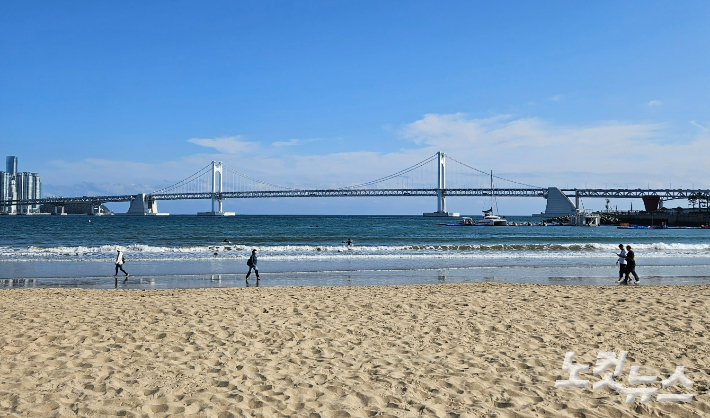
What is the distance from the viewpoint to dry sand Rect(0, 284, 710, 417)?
3.69 meters

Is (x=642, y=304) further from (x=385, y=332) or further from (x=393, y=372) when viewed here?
(x=393, y=372)

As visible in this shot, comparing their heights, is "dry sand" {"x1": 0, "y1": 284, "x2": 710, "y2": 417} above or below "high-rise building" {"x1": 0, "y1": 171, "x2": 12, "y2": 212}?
below

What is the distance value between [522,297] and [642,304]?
1856 mm

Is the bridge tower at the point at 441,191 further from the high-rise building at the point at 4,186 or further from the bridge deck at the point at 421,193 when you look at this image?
the high-rise building at the point at 4,186

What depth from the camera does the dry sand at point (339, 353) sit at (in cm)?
369

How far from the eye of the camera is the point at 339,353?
5.13 meters

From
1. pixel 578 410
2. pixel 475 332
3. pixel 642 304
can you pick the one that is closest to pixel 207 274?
pixel 475 332

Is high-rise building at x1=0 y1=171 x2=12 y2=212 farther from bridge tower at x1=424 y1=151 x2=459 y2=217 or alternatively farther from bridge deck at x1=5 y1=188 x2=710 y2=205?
bridge tower at x1=424 y1=151 x2=459 y2=217

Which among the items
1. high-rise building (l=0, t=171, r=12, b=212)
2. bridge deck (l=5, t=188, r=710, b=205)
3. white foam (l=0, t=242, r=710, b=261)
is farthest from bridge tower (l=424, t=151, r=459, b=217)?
high-rise building (l=0, t=171, r=12, b=212)

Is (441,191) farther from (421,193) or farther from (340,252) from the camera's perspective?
(340,252)

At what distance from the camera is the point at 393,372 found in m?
4.45

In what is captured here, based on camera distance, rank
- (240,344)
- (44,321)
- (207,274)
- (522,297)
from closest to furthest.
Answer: (240,344) < (44,321) < (522,297) < (207,274)

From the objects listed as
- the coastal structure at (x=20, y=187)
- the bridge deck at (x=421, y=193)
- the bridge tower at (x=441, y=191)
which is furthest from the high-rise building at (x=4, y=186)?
the bridge tower at (x=441, y=191)

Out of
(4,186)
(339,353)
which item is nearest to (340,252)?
(339,353)
